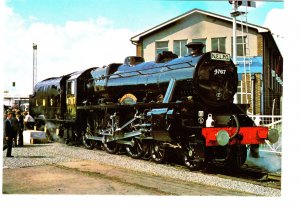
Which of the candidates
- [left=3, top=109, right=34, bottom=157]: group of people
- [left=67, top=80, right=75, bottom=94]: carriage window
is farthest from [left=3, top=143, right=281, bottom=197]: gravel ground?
[left=67, top=80, right=75, bottom=94]: carriage window

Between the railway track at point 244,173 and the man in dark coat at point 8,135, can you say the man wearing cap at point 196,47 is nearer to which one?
the railway track at point 244,173

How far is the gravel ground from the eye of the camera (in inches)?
266

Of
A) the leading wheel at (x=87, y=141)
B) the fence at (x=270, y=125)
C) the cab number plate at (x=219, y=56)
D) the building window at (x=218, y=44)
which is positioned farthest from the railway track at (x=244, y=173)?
the leading wheel at (x=87, y=141)

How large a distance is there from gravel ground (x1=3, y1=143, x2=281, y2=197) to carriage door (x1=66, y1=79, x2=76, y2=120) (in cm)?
97

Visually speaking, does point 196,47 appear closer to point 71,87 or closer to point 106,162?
point 106,162

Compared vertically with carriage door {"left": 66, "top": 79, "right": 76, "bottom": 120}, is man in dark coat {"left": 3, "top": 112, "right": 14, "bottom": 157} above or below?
below

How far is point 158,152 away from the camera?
8.82 m

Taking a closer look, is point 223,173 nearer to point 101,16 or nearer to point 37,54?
point 101,16

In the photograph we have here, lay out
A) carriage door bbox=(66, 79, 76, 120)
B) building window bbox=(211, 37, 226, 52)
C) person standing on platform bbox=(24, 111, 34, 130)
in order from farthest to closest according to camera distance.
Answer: person standing on platform bbox=(24, 111, 34, 130)
carriage door bbox=(66, 79, 76, 120)
building window bbox=(211, 37, 226, 52)

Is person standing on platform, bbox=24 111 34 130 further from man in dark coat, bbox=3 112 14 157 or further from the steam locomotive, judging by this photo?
man in dark coat, bbox=3 112 14 157

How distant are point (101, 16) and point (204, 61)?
2.23 meters

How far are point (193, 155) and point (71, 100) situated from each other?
5.56m

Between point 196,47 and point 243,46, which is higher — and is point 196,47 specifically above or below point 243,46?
below

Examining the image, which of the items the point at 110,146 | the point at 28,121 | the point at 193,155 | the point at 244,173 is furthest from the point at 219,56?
the point at 28,121
